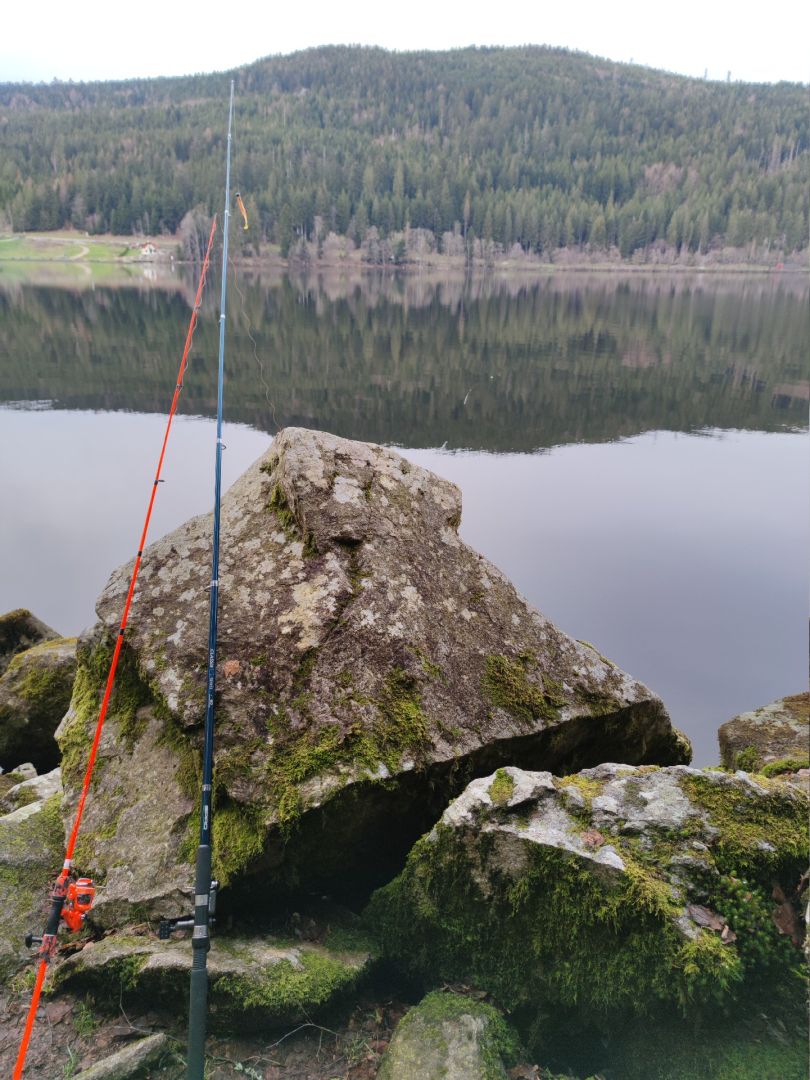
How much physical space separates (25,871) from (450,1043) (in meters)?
3.32

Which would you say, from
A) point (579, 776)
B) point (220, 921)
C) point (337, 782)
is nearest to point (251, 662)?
point (337, 782)

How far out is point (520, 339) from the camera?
4634 centimetres

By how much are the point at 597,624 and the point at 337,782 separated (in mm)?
9936

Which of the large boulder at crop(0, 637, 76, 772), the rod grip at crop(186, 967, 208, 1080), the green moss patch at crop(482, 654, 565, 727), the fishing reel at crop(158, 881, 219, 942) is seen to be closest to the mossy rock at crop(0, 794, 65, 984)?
the fishing reel at crop(158, 881, 219, 942)

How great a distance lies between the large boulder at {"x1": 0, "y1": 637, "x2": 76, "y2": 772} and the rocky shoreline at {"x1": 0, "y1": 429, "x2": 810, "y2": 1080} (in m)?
1.92

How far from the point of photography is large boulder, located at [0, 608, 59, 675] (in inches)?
396

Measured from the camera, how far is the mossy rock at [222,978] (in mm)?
4180

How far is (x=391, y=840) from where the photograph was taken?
5.15m

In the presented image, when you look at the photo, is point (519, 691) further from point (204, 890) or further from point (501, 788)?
point (204, 890)

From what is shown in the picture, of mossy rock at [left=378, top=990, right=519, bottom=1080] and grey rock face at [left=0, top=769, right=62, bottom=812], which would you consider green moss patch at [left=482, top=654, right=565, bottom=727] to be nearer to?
mossy rock at [left=378, top=990, right=519, bottom=1080]

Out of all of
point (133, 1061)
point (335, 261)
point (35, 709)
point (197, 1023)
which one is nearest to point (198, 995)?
point (197, 1023)

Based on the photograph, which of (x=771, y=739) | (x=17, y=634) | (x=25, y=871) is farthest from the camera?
(x=17, y=634)

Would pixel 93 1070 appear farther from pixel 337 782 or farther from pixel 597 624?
pixel 597 624

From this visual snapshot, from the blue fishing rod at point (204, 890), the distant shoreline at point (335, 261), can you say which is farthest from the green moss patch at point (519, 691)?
the distant shoreline at point (335, 261)
